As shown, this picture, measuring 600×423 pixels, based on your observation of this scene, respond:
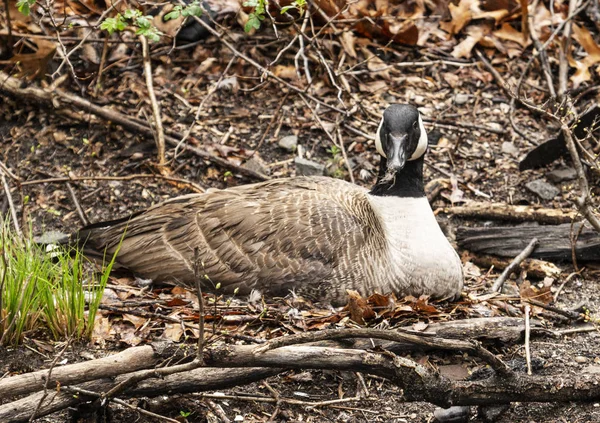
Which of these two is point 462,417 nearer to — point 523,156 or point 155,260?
point 155,260

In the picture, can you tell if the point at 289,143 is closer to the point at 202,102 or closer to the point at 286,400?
the point at 202,102

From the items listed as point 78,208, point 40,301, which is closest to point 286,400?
point 40,301

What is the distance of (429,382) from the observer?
4570 millimetres

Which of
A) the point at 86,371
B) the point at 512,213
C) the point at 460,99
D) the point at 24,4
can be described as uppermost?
the point at 24,4

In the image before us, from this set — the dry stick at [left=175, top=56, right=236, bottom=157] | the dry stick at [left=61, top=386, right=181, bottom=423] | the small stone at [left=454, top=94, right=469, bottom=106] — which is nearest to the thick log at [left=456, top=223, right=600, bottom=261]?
the small stone at [left=454, top=94, right=469, bottom=106]

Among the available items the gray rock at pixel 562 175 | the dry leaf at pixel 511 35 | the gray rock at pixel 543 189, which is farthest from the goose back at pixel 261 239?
the dry leaf at pixel 511 35

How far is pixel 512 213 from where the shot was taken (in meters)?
7.86

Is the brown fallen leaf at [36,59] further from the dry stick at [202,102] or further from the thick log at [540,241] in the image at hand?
the thick log at [540,241]

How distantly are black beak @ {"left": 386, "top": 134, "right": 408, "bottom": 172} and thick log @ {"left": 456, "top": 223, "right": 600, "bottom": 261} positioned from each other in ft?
5.43

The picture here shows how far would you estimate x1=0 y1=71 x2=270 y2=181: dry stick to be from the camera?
845 centimetres

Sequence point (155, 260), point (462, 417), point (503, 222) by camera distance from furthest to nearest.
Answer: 1. point (503, 222)
2. point (155, 260)
3. point (462, 417)

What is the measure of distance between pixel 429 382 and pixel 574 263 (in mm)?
3186

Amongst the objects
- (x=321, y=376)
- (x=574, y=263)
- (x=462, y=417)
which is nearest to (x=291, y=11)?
(x=574, y=263)

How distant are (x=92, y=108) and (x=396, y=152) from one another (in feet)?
12.1
